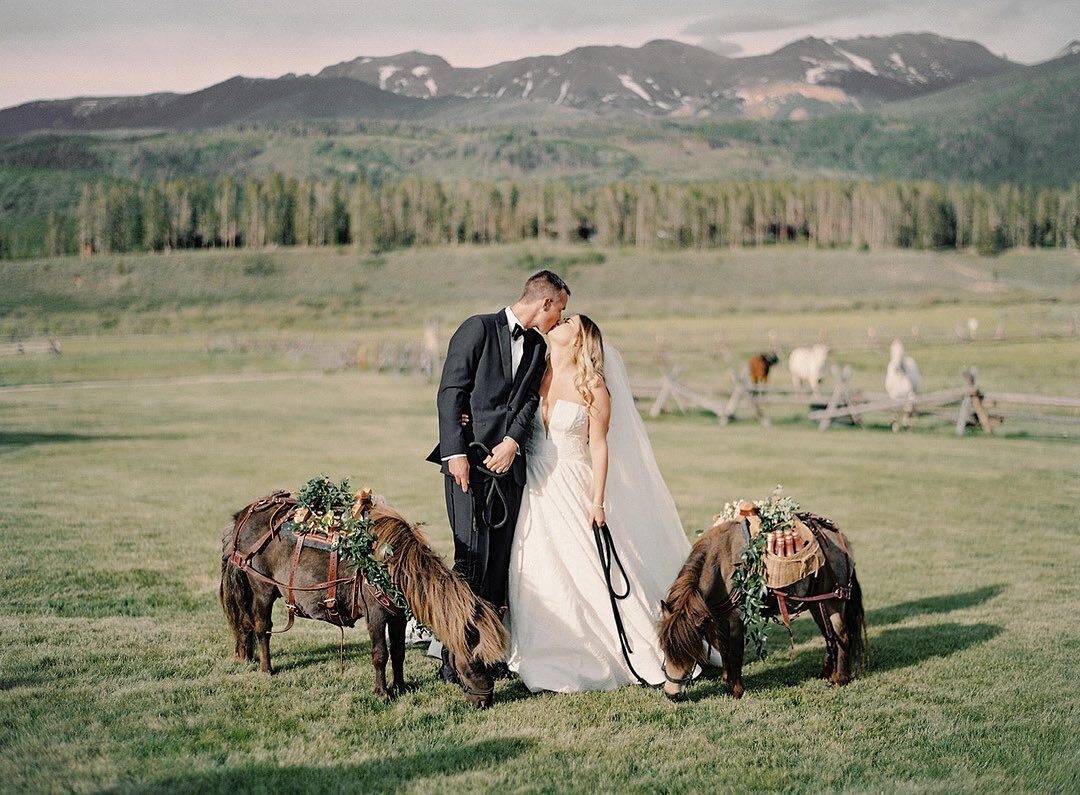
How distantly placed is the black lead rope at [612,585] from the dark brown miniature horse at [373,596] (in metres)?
0.86

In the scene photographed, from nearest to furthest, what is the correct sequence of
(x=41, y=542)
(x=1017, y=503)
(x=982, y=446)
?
(x=41, y=542)
(x=1017, y=503)
(x=982, y=446)

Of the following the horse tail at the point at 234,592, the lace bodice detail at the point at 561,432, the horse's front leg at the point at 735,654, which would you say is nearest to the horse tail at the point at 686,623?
the horse's front leg at the point at 735,654

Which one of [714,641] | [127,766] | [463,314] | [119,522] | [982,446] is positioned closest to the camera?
[127,766]

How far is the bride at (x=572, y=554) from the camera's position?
6.62 metres

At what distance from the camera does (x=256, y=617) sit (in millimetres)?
6844

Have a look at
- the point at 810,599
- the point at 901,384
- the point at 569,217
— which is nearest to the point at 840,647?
the point at 810,599

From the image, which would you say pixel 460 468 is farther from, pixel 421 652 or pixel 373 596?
pixel 421 652

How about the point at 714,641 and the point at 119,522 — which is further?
the point at 119,522

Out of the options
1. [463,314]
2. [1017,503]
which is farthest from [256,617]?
[463,314]

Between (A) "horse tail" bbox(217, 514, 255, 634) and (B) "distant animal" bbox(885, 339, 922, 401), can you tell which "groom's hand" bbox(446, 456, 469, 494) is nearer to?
(A) "horse tail" bbox(217, 514, 255, 634)

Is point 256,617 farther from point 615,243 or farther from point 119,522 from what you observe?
point 615,243

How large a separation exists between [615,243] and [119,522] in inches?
5943

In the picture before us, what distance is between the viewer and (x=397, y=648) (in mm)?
6434

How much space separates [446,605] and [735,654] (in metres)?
1.96
